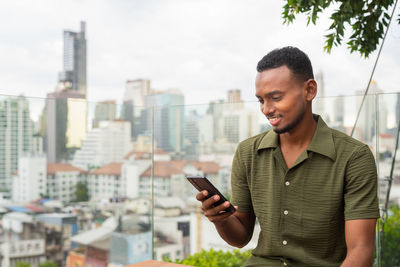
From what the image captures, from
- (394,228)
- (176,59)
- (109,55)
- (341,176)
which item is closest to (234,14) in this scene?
(176,59)

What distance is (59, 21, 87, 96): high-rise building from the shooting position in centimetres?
3120

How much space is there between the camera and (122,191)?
4633 millimetres

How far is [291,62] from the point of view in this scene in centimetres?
138

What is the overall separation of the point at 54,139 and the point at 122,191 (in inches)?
33.7

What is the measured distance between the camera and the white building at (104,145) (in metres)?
4.42

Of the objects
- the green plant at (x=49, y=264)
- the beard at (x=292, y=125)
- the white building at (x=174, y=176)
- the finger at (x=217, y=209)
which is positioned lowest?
the green plant at (x=49, y=264)

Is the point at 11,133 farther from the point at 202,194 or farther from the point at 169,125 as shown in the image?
the point at 202,194

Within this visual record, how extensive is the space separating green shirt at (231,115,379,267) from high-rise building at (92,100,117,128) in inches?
114

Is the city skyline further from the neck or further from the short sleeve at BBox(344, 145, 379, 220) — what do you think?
the short sleeve at BBox(344, 145, 379, 220)

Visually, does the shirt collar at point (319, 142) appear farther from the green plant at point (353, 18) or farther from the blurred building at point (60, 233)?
the blurred building at point (60, 233)

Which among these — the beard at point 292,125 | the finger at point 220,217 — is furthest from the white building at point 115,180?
the beard at point 292,125

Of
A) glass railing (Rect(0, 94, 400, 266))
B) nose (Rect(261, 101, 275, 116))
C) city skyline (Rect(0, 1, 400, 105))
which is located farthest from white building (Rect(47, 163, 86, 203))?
city skyline (Rect(0, 1, 400, 105))

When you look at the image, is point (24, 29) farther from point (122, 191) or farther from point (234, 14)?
point (122, 191)

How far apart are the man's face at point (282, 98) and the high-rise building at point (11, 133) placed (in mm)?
2801
